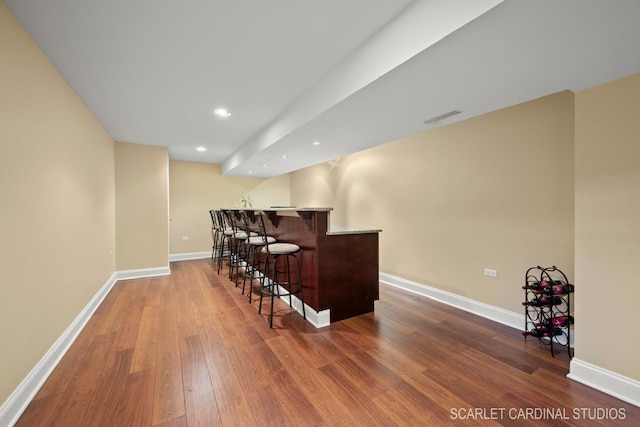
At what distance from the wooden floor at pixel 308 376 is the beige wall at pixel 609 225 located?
37 cm

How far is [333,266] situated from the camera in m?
2.72

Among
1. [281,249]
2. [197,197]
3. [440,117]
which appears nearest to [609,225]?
[440,117]

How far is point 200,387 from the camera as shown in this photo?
Answer: 170cm

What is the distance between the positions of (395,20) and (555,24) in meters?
0.84

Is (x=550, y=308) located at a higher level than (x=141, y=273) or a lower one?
higher

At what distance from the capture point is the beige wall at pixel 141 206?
14.3ft

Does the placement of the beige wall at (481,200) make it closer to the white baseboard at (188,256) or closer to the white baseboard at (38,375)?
the white baseboard at (38,375)

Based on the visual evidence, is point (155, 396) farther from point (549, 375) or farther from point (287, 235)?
point (549, 375)

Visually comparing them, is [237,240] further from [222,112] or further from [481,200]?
[481,200]

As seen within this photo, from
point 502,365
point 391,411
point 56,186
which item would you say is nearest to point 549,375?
point 502,365

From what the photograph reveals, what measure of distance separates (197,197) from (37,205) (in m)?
4.70

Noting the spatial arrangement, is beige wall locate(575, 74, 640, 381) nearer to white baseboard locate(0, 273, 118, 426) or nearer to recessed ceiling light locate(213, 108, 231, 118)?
recessed ceiling light locate(213, 108, 231, 118)

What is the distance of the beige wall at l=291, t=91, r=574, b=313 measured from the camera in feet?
7.62

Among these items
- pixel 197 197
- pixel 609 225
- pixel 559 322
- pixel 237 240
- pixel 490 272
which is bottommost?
pixel 559 322
